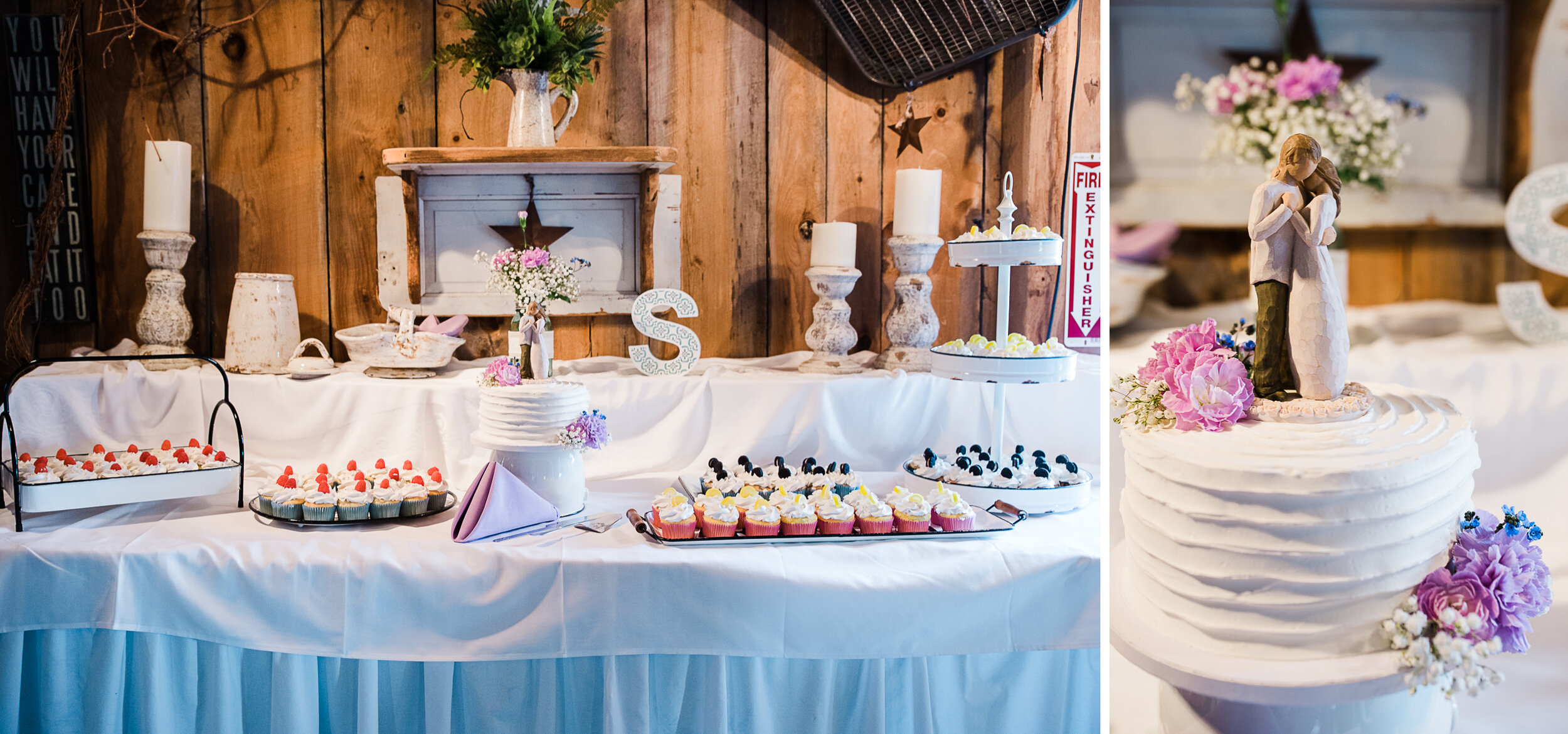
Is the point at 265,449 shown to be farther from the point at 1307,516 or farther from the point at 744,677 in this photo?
the point at 1307,516

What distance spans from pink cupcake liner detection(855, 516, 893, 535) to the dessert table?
0.10 feet

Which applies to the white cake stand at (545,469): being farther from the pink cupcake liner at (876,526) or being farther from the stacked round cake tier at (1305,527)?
the stacked round cake tier at (1305,527)

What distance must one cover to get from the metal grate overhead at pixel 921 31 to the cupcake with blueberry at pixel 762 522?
42.4 inches

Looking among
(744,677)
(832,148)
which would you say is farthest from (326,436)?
(832,148)

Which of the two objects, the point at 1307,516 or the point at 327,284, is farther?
the point at 327,284

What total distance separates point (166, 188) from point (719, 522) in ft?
4.55

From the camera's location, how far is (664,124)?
200 centimetres

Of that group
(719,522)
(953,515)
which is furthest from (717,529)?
(953,515)

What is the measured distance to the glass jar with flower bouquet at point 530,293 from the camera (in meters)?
1.50

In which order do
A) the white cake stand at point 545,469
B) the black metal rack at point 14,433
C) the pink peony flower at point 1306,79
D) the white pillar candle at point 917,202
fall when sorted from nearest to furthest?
the pink peony flower at point 1306,79 → the black metal rack at point 14,433 → the white cake stand at point 545,469 → the white pillar candle at point 917,202

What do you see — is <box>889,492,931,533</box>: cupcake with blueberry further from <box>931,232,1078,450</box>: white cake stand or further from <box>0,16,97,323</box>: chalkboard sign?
<box>0,16,97,323</box>: chalkboard sign

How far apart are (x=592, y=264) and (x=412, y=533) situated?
2.61 ft

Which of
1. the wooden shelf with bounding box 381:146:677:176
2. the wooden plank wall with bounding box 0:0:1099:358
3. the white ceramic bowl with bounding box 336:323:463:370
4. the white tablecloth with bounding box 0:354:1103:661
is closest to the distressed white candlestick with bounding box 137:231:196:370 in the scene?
the wooden plank wall with bounding box 0:0:1099:358

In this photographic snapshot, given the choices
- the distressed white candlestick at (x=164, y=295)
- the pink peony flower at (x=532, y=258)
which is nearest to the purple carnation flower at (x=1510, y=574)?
the pink peony flower at (x=532, y=258)
